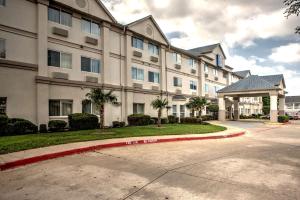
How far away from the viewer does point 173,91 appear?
3225 centimetres

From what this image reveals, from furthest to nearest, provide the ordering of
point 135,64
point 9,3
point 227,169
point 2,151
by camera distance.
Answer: point 135,64
point 9,3
point 2,151
point 227,169

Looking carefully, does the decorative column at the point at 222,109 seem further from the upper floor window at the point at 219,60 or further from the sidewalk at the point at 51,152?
the sidewalk at the point at 51,152

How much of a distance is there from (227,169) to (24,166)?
6569mm

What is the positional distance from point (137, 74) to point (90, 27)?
7305 mm

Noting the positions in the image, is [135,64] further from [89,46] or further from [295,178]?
[295,178]

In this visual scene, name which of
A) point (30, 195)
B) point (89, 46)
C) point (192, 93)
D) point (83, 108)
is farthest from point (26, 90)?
point (192, 93)

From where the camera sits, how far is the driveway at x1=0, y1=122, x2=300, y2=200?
5211 mm

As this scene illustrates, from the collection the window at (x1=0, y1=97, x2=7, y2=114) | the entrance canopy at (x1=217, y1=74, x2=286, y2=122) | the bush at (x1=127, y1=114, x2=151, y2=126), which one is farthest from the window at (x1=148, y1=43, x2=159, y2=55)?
the window at (x1=0, y1=97, x2=7, y2=114)

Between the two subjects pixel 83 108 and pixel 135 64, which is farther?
pixel 135 64

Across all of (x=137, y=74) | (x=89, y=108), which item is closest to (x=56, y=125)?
(x=89, y=108)

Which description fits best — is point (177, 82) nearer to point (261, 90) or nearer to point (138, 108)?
point (138, 108)

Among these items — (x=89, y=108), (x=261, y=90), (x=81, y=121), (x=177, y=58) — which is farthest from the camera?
(x=177, y=58)

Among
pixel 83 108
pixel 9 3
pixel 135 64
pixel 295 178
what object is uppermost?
pixel 9 3

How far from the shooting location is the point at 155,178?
20.8 feet
